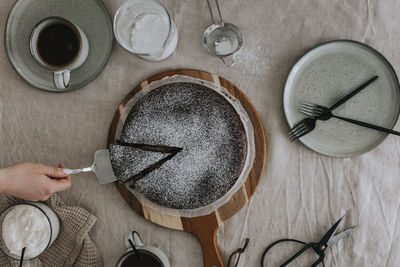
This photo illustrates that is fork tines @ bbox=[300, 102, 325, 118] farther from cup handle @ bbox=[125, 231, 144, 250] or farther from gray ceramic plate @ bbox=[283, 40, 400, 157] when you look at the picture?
cup handle @ bbox=[125, 231, 144, 250]

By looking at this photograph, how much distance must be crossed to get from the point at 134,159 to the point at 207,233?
40 cm

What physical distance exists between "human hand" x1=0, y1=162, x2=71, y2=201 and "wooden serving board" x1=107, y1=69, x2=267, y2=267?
224mm

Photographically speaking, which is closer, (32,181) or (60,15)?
(32,181)

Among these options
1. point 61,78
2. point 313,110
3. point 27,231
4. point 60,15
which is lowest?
point 27,231

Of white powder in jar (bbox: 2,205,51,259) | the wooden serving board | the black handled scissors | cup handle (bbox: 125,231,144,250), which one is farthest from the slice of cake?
the black handled scissors

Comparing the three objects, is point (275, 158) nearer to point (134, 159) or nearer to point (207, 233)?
point (207, 233)

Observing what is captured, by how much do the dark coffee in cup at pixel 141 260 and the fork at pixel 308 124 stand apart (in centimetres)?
67

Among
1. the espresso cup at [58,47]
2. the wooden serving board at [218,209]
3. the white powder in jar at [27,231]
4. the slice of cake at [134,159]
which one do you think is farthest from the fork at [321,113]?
the white powder in jar at [27,231]

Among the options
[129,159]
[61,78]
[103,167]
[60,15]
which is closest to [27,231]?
[103,167]

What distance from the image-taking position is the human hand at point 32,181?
127cm

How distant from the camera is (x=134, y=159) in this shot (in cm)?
128

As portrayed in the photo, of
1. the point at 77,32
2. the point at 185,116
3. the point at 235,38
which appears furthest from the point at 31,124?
the point at 235,38

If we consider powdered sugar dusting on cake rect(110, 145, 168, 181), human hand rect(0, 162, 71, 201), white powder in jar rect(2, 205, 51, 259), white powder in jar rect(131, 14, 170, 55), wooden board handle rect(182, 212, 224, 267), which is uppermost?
white powder in jar rect(131, 14, 170, 55)

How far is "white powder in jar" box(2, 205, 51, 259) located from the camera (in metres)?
1.26
